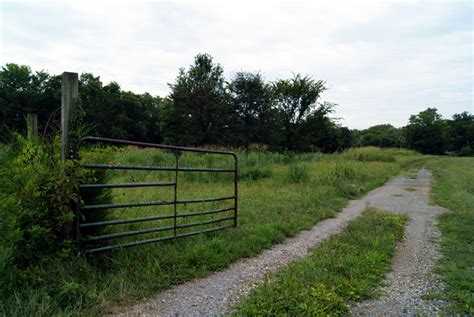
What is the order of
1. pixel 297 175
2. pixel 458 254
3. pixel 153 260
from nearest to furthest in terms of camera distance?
pixel 153 260 < pixel 458 254 < pixel 297 175

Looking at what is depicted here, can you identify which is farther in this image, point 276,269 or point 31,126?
point 276,269

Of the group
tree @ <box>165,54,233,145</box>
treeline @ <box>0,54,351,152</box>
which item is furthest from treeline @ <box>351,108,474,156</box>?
tree @ <box>165,54,233,145</box>

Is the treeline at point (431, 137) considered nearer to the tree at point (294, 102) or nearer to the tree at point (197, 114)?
the tree at point (294, 102)

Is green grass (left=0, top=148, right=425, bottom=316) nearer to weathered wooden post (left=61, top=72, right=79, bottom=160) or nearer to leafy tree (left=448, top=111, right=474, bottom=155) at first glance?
weathered wooden post (left=61, top=72, right=79, bottom=160)

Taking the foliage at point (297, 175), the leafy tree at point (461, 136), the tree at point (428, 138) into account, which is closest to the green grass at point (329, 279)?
the foliage at point (297, 175)

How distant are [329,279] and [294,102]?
25562 mm

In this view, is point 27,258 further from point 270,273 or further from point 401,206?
point 401,206

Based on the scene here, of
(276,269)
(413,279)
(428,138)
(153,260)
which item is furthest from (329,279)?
(428,138)

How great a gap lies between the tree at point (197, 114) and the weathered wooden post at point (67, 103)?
63.3ft

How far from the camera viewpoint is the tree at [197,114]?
22.6 metres

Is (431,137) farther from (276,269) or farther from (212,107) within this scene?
(276,269)

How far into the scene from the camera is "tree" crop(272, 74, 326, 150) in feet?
90.2

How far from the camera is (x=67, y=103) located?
341 cm

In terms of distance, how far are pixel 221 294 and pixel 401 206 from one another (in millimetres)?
7273
